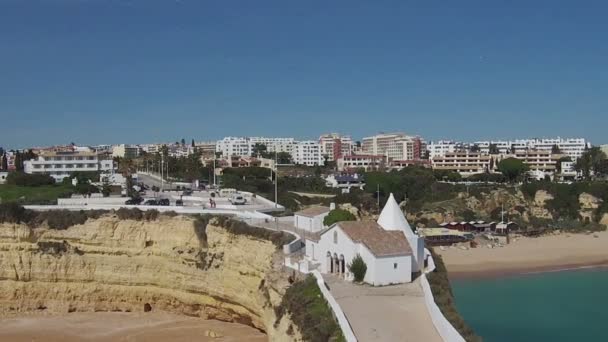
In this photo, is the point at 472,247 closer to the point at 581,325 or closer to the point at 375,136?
the point at 581,325

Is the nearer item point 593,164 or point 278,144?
point 593,164

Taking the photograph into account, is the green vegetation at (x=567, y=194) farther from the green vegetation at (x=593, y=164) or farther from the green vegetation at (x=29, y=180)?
the green vegetation at (x=29, y=180)

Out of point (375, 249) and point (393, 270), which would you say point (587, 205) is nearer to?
point (393, 270)

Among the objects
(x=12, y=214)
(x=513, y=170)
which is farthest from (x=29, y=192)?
(x=513, y=170)

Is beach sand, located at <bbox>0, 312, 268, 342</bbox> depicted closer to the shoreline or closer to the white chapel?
the white chapel

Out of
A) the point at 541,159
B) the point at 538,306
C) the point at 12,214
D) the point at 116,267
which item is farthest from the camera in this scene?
the point at 541,159

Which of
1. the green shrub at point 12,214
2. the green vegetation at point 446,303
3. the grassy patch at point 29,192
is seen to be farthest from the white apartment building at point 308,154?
the green vegetation at point 446,303

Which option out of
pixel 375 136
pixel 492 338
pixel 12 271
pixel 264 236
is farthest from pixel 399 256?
pixel 375 136
